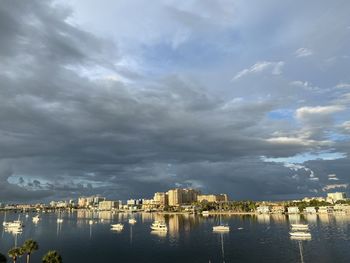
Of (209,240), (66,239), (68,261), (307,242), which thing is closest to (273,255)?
(307,242)

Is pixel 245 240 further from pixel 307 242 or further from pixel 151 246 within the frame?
pixel 151 246

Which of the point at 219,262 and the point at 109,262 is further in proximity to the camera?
the point at 109,262

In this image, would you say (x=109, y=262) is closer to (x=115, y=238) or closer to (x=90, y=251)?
(x=90, y=251)

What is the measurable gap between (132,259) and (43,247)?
53.9 meters

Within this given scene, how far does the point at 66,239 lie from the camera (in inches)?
7318

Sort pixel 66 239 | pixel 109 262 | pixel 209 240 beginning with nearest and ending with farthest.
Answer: pixel 109 262, pixel 209 240, pixel 66 239

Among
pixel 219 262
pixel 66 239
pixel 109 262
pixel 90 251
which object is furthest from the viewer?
pixel 66 239

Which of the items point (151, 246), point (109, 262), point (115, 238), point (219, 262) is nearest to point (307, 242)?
point (219, 262)

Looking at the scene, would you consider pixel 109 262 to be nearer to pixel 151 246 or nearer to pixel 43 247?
pixel 151 246

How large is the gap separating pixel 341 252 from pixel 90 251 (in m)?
98.0

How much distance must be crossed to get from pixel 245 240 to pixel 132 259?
63.5 m

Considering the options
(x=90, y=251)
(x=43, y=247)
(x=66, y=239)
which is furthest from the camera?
(x=66, y=239)

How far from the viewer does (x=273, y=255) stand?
124 m

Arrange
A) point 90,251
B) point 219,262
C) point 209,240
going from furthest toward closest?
1. point 209,240
2. point 90,251
3. point 219,262
